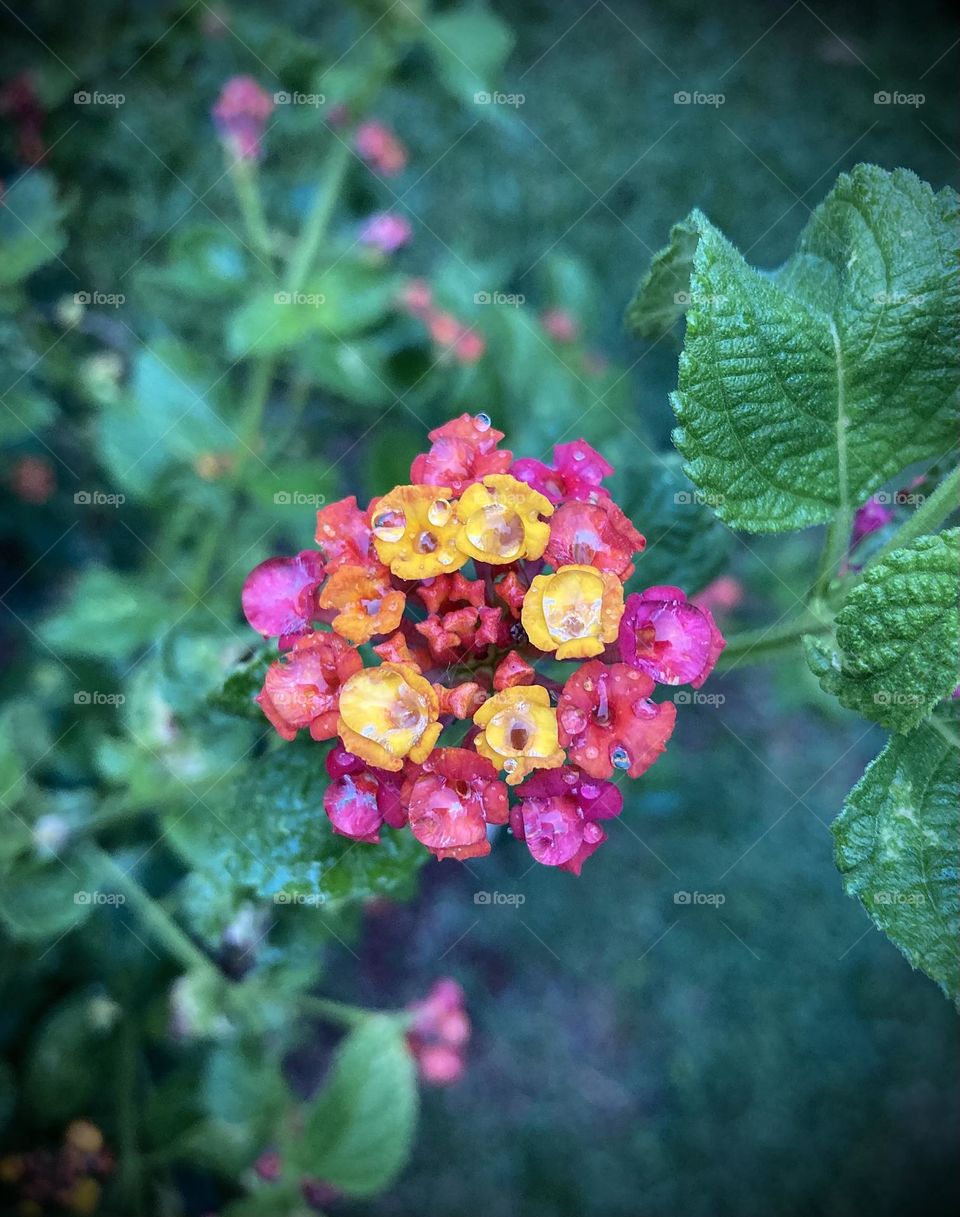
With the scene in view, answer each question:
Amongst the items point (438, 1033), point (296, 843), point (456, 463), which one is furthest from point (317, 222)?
point (438, 1033)

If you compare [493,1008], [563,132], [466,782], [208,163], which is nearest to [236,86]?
[208,163]

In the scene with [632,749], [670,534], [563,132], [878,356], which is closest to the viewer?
[632,749]

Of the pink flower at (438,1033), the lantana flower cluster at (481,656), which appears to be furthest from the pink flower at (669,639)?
the pink flower at (438,1033)

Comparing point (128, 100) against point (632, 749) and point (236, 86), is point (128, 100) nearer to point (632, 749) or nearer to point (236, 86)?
point (236, 86)

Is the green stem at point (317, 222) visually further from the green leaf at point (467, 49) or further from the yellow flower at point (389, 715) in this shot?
the yellow flower at point (389, 715)

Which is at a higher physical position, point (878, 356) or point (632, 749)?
point (878, 356)

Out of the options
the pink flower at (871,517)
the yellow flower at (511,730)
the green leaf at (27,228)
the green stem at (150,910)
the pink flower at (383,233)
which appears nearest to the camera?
the yellow flower at (511,730)
